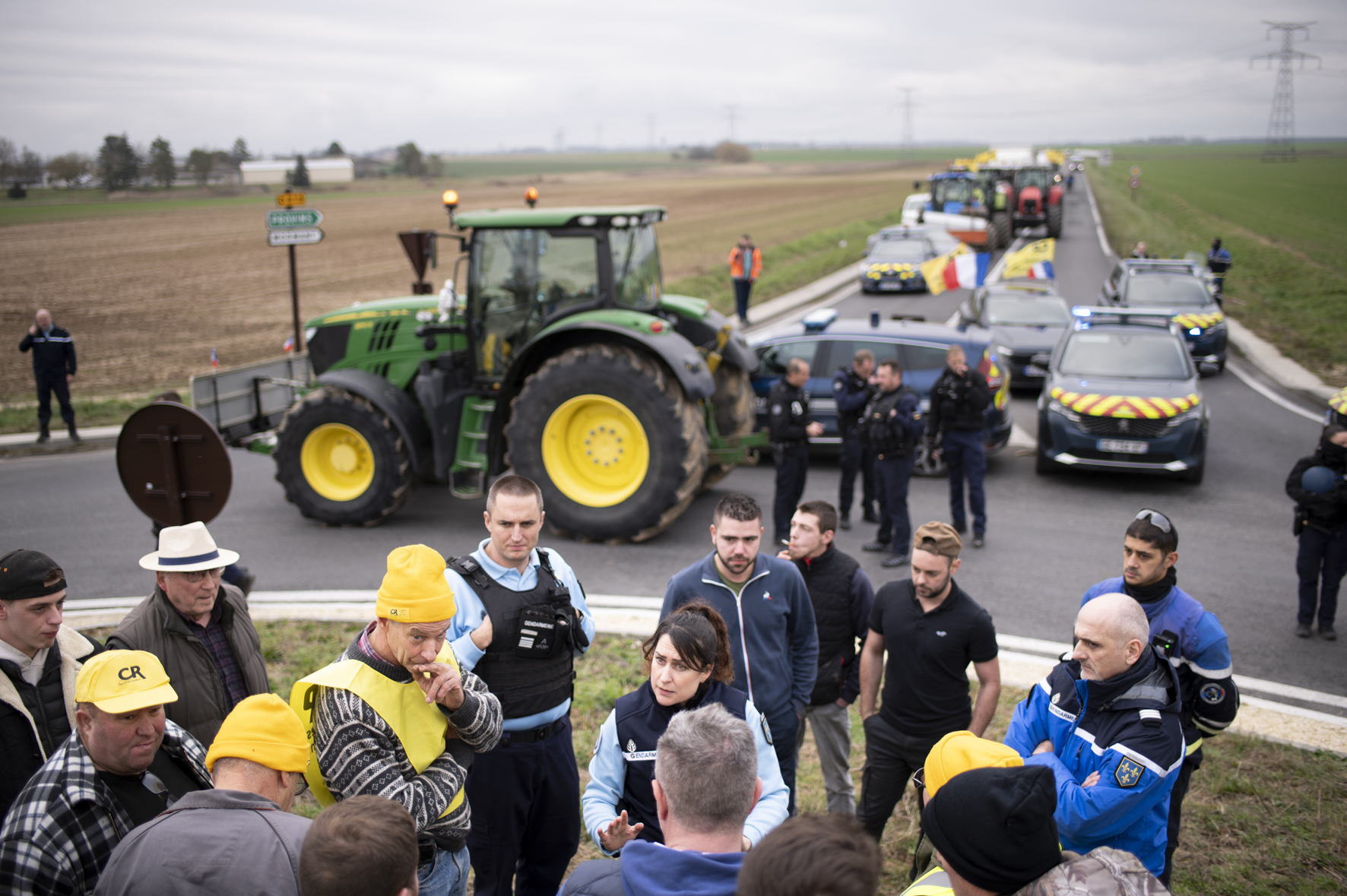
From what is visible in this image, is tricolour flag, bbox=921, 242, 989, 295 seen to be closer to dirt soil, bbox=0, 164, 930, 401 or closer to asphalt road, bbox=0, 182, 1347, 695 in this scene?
asphalt road, bbox=0, 182, 1347, 695

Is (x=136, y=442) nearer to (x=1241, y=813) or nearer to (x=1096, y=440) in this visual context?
(x=1241, y=813)

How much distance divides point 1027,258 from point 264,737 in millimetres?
19443

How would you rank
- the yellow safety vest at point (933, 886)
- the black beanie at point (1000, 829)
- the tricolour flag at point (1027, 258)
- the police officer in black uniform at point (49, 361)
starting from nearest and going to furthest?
the black beanie at point (1000, 829) < the yellow safety vest at point (933, 886) < the police officer in black uniform at point (49, 361) < the tricolour flag at point (1027, 258)

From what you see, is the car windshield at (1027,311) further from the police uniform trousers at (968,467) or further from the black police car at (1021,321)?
the police uniform trousers at (968,467)

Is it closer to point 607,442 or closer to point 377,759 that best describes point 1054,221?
point 607,442

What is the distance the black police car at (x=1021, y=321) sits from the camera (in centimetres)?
1456

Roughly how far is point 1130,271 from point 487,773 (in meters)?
17.1

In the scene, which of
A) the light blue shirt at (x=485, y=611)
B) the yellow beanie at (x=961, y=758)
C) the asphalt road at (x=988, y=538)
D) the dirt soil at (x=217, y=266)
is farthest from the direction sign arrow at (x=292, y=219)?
the yellow beanie at (x=961, y=758)

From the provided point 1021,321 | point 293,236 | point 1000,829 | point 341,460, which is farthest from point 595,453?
point 1021,321

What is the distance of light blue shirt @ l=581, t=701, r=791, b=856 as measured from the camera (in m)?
2.80

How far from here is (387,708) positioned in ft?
8.85

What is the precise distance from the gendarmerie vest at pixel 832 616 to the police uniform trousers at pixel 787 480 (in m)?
3.81

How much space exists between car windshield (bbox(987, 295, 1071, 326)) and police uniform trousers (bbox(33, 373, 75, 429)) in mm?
13668

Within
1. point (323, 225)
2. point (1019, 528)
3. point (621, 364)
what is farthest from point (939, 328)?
point (323, 225)
